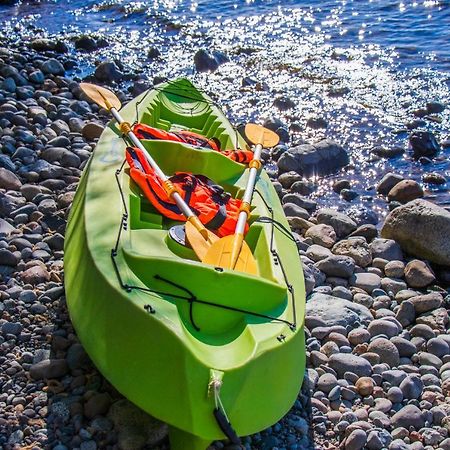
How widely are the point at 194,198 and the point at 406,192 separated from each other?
141 inches

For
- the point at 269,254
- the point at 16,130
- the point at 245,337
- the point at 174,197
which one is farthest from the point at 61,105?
the point at 245,337

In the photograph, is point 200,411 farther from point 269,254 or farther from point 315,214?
point 315,214

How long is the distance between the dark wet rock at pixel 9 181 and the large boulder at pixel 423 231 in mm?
3614

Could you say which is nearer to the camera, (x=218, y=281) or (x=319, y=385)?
(x=218, y=281)

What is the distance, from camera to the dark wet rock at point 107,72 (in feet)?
36.4

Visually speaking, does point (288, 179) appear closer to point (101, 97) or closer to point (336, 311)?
point (101, 97)

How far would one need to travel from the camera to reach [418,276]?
671cm

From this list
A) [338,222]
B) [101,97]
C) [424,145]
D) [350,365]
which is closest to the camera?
[350,365]

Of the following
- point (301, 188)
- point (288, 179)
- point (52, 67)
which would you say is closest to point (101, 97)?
point (288, 179)

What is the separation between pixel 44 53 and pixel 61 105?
3036 mm

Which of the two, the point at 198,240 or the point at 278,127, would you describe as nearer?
the point at 198,240

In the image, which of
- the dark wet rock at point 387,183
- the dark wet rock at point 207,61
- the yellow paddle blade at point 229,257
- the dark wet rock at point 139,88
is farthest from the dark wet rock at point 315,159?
the yellow paddle blade at point 229,257

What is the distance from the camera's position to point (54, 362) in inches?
185

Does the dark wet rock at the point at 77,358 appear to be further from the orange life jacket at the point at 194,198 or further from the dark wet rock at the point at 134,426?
the orange life jacket at the point at 194,198
